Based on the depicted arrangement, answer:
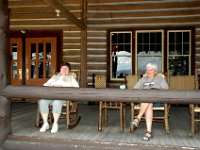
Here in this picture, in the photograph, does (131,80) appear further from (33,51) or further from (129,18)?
(33,51)

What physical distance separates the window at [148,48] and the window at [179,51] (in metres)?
0.23

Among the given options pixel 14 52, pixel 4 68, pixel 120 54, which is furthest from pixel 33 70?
pixel 4 68

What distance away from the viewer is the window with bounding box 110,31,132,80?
923 cm

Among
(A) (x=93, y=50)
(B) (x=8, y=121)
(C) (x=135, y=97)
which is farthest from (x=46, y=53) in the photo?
(C) (x=135, y=97)

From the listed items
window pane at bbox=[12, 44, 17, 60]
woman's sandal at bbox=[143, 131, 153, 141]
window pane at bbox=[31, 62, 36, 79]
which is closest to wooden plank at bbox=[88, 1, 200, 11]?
window pane at bbox=[31, 62, 36, 79]

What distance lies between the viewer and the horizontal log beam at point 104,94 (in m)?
4.44

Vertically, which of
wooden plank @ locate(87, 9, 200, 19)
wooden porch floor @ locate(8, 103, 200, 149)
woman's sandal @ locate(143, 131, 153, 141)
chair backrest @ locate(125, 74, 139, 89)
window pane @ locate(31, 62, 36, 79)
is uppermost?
wooden plank @ locate(87, 9, 200, 19)

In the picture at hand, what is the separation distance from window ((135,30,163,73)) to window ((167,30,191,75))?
231 mm

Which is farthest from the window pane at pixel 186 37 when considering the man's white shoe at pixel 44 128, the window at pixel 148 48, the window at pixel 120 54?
the man's white shoe at pixel 44 128

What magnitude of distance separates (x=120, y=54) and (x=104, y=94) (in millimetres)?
4735

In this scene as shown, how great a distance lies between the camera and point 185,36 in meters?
8.91

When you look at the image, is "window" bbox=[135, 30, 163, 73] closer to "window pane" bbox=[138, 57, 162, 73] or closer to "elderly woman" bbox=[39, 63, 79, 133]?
"window pane" bbox=[138, 57, 162, 73]

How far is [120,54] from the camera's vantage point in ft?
30.5

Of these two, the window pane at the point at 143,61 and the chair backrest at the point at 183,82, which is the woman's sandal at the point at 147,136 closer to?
the chair backrest at the point at 183,82
